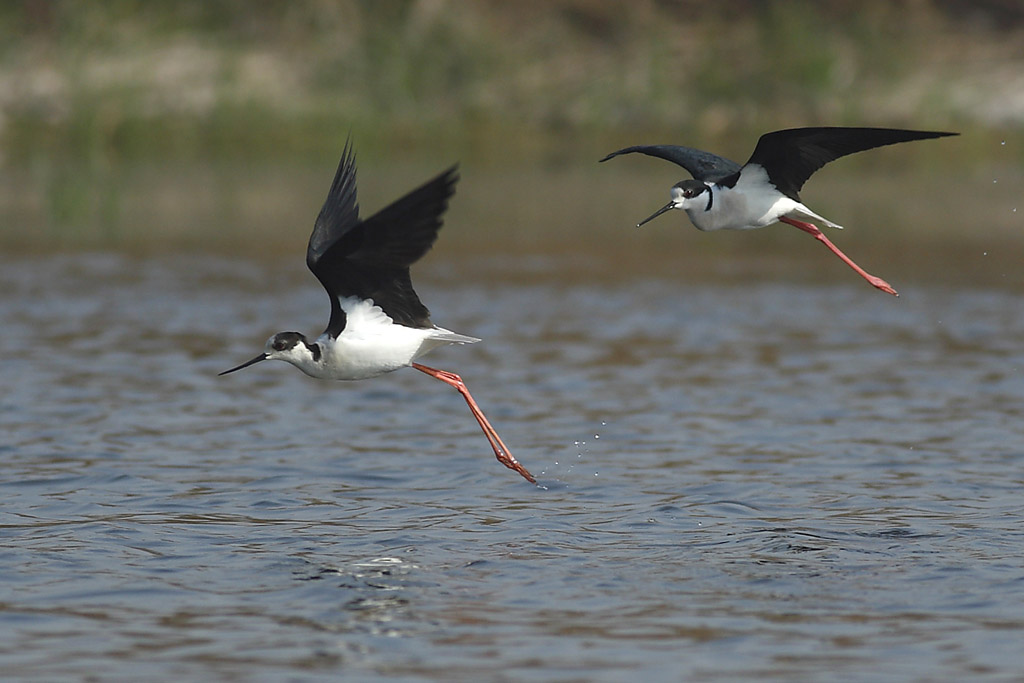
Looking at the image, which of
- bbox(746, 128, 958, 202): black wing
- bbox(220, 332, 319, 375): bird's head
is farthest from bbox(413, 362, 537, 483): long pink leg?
bbox(746, 128, 958, 202): black wing

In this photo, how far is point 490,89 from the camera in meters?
26.8

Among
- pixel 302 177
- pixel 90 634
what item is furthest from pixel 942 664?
pixel 302 177

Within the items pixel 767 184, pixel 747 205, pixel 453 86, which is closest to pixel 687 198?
pixel 747 205

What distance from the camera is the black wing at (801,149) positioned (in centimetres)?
791

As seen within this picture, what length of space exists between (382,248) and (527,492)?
79.5 inches

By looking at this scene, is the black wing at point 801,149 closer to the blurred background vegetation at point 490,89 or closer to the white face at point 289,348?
the white face at point 289,348

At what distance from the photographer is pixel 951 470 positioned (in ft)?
30.5

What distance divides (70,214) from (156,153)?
243 inches

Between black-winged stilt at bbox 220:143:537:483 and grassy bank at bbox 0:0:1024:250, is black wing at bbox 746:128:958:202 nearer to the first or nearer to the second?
black-winged stilt at bbox 220:143:537:483

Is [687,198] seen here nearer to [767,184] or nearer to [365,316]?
[767,184]

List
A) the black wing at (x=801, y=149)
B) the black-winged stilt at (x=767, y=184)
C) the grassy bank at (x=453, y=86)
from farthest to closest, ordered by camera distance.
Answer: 1. the grassy bank at (x=453, y=86)
2. the black-winged stilt at (x=767, y=184)
3. the black wing at (x=801, y=149)

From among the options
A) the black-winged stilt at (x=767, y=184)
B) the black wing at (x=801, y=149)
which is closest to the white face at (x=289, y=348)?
the black-winged stilt at (x=767, y=184)

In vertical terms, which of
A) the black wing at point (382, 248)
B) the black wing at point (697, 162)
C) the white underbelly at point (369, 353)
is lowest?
the white underbelly at point (369, 353)

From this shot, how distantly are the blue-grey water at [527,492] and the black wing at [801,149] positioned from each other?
1585mm
